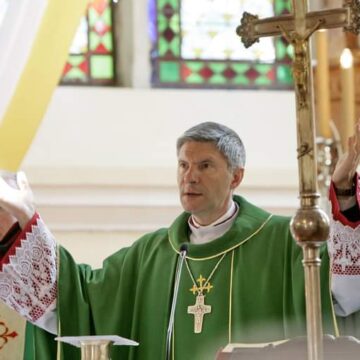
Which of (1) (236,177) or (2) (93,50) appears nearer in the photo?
(1) (236,177)

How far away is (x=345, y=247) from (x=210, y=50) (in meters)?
3.20

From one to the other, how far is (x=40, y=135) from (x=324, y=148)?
1796 millimetres

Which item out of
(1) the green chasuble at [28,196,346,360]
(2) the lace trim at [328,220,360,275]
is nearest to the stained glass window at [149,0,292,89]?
(1) the green chasuble at [28,196,346,360]

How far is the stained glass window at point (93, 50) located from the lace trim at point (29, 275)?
2.51 metres

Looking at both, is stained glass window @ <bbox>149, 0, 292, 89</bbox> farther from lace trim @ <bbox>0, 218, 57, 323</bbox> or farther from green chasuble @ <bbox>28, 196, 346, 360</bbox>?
lace trim @ <bbox>0, 218, 57, 323</bbox>

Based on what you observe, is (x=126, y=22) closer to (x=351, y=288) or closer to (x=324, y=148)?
(x=324, y=148)

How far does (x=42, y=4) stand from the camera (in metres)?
5.97

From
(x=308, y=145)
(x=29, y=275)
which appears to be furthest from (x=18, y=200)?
(x=308, y=145)

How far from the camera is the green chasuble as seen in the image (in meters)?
4.43

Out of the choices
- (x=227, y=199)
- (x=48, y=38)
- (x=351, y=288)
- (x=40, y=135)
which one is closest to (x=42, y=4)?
(x=48, y=38)

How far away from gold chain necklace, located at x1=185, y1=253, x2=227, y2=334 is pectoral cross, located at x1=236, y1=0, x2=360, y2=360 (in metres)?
1.57

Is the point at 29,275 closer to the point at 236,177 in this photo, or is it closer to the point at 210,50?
the point at 236,177

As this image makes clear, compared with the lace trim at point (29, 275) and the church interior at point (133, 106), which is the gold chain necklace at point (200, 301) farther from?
the church interior at point (133, 106)

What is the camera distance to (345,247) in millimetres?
4129
